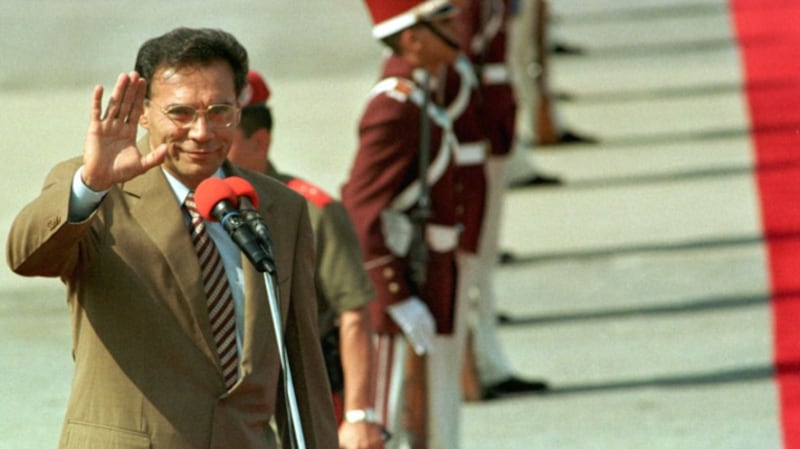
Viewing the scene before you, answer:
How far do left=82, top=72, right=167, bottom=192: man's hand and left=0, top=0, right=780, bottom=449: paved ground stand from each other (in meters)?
2.03

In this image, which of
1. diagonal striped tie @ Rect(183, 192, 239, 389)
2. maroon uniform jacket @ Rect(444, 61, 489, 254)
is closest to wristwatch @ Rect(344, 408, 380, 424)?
diagonal striped tie @ Rect(183, 192, 239, 389)

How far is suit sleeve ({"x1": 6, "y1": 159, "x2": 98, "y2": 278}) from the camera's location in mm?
3506

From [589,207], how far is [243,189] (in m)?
8.96

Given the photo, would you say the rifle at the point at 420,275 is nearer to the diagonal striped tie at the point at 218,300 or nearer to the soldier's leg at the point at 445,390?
the soldier's leg at the point at 445,390

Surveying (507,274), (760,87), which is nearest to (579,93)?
(760,87)

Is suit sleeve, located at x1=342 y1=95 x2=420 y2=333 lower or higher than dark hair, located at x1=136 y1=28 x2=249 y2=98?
lower

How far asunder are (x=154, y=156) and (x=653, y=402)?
5203 millimetres

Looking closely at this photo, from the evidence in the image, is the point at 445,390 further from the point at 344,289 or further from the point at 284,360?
the point at 284,360

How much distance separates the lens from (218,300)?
3.83m

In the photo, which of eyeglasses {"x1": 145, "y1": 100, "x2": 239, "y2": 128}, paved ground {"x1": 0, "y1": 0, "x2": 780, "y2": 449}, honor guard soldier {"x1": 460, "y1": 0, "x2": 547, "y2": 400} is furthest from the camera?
honor guard soldier {"x1": 460, "y1": 0, "x2": 547, "y2": 400}

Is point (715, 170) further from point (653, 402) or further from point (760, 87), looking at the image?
point (653, 402)

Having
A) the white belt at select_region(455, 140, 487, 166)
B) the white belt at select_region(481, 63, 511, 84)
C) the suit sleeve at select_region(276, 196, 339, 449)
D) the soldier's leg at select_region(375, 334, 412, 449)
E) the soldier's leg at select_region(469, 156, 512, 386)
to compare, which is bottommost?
the soldier's leg at select_region(469, 156, 512, 386)

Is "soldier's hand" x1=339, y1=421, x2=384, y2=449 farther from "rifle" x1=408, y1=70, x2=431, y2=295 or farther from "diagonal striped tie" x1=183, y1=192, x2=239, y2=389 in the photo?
"diagonal striped tie" x1=183, y1=192, x2=239, y2=389

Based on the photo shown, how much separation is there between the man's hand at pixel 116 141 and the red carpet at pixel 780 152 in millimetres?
4573
